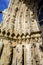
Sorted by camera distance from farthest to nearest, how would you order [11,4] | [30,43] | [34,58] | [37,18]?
[11,4], [37,18], [30,43], [34,58]

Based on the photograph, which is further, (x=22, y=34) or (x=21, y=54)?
(x=22, y=34)

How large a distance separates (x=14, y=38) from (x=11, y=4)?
103 cm

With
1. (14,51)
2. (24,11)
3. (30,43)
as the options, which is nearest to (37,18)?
(24,11)

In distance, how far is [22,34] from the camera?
156 inches

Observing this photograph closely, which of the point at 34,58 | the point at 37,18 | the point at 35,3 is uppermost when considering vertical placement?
the point at 35,3

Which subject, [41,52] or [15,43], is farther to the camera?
[15,43]

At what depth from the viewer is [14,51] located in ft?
12.6

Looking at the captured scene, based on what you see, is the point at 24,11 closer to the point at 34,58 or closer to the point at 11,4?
the point at 11,4

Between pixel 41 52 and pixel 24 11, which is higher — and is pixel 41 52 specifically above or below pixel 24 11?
below

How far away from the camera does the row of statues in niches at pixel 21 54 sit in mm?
3596

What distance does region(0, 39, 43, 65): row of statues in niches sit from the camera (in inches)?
142

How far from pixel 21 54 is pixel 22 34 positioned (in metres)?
0.48

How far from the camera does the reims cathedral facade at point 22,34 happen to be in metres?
3.68

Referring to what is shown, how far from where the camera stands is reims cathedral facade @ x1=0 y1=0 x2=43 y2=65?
3.68 metres
